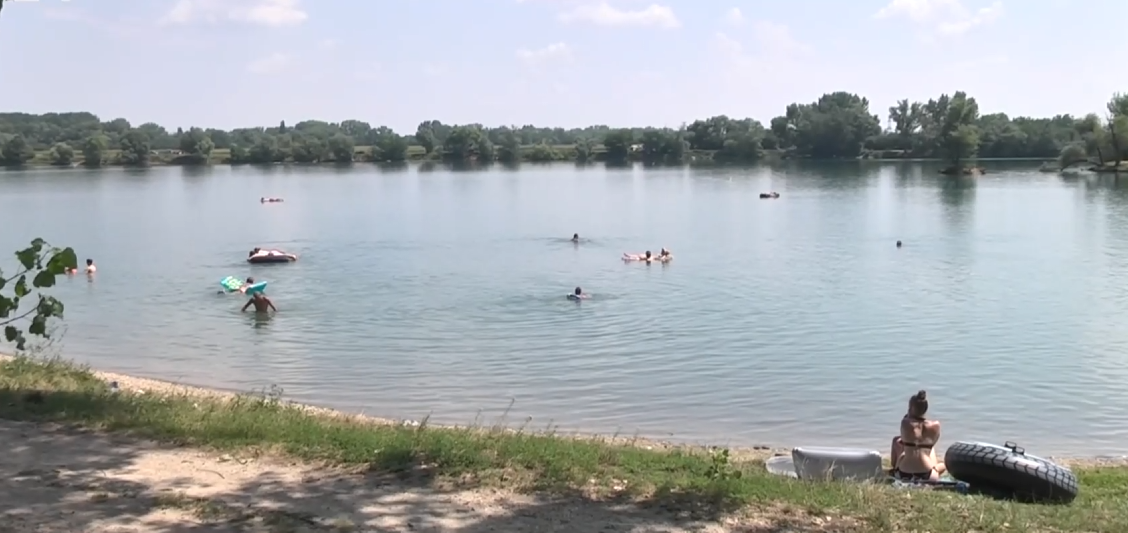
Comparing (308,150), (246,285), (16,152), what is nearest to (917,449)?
(246,285)

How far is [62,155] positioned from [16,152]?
6851 mm

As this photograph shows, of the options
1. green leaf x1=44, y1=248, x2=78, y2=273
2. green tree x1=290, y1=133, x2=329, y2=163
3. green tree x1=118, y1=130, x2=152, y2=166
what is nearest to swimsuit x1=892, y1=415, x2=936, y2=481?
green leaf x1=44, y1=248, x2=78, y2=273

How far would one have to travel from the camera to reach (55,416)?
959 centimetres

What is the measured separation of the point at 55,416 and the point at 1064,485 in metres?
9.27

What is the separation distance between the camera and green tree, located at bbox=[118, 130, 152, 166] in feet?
596

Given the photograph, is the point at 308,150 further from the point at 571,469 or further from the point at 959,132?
the point at 571,469

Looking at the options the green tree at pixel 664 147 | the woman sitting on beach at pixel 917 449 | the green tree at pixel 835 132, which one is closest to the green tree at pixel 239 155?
the green tree at pixel 664 147

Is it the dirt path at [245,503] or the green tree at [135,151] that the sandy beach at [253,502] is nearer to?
the dirt path at [245,503]

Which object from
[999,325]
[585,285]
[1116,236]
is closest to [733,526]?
[999,325]

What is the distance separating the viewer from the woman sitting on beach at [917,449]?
1174cm

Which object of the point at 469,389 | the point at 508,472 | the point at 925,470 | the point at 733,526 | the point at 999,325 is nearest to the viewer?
the point at 733,526

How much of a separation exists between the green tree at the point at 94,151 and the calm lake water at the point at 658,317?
106 metres

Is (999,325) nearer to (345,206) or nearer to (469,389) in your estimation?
(469,389)

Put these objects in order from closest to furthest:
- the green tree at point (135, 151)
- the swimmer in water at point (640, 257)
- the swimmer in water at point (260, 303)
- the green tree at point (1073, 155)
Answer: the swimmer in water at point (260, 303)
the swimmer in water at point (640, 257)
the green tree at point (1073, 155)
the green tree at point (135, 151)
